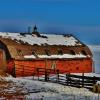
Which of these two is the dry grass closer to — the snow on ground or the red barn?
the snow on ground

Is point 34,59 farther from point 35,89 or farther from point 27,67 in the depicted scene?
point 35,89

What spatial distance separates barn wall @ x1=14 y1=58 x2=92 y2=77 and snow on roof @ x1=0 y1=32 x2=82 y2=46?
9.89ft

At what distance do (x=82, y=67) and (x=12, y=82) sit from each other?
1583cm

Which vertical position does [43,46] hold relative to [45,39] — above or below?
below

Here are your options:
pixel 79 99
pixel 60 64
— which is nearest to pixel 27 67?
pixel 60 64

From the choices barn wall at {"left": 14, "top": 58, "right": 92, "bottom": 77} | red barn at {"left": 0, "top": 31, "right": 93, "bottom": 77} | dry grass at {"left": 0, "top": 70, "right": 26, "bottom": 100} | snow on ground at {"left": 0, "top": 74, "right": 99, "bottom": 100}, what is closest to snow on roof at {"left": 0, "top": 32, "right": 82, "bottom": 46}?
red barn at {"left": 0, "top": 31, "right": 93, "bottom": 77}

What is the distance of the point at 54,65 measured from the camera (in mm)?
54750

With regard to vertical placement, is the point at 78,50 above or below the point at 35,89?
above

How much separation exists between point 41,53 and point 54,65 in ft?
7.66

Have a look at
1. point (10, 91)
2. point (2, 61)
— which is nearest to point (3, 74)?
point (2, 61)

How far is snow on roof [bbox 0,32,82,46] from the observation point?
55.3 metres

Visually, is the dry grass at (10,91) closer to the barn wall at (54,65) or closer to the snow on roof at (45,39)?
the barn wall at (54,65)

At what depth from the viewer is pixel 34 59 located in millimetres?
52469

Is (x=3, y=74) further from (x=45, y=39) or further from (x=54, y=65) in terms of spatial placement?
(x=45, y=39)
